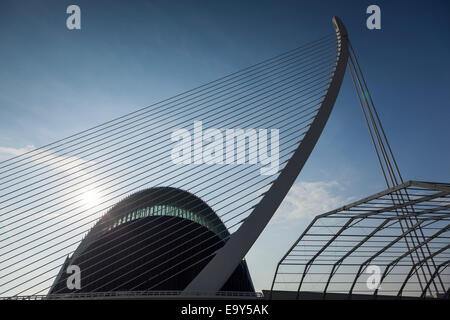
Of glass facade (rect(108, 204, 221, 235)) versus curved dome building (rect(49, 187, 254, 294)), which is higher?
glass facade (rect(108, 204, 221, 235))

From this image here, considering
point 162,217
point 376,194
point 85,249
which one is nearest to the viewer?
point 376,194

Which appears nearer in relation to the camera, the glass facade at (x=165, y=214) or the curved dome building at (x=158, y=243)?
the curved dome building at (x=158, y=243)

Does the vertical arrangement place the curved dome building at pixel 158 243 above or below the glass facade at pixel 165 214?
below

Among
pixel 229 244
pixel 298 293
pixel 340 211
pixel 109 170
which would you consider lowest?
pixel 298 293

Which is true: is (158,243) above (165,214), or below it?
below

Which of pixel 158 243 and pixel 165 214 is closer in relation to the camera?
pixel 158 243

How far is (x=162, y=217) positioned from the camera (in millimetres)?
35562

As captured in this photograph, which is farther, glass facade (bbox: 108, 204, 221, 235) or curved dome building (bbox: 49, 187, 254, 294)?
glass facade (bbox: 108, 204, 221, 235)
